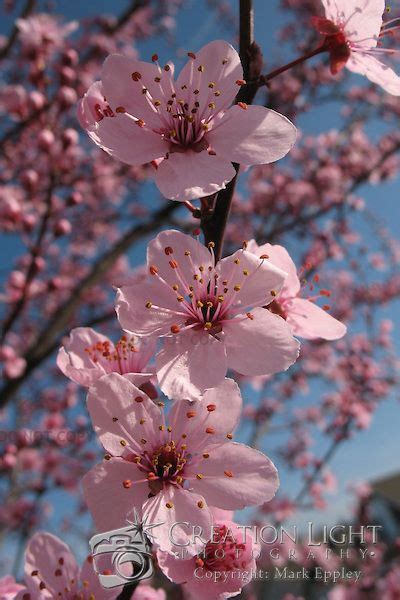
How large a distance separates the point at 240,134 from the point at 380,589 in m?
4.45

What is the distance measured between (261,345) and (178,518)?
→ 1.33 ft

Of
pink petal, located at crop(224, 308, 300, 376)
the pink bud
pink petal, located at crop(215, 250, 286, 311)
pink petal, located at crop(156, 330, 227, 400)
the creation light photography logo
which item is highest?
pink petal, located at crop(215, 250, 286, 311)

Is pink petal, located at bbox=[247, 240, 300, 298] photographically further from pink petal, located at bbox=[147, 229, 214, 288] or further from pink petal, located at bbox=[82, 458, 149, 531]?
pink petal, located at bbox=[82, 458, 149, 531]

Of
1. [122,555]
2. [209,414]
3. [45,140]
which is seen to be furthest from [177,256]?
[45,140]

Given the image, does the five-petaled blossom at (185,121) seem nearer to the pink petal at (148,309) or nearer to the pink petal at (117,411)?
the pink petal at (148,309)

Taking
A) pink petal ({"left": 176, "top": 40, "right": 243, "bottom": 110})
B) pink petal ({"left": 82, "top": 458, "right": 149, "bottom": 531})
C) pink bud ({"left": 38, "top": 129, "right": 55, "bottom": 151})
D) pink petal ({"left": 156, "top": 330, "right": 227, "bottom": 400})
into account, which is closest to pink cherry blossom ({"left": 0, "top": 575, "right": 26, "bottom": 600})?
pink petal ({"left": 82, "top": 458, "right": 149, "bottom": 531})

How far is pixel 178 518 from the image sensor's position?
1063 millimetres

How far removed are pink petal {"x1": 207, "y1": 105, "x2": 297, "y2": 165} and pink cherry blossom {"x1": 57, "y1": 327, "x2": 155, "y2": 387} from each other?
491 millimetres

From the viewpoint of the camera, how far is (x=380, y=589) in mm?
4281

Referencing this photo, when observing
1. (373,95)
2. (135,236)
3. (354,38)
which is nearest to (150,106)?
(354,38)

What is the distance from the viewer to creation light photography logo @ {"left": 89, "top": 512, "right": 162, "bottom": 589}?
43.6 inches

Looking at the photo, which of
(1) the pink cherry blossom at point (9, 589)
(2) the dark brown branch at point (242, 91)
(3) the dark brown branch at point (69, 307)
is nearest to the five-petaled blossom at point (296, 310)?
(2) the dark brown branch at point (242, 91)

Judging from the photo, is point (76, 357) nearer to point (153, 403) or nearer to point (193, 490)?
point (153, 403)

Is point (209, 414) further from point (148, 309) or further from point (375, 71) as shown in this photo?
point (375, 71)
